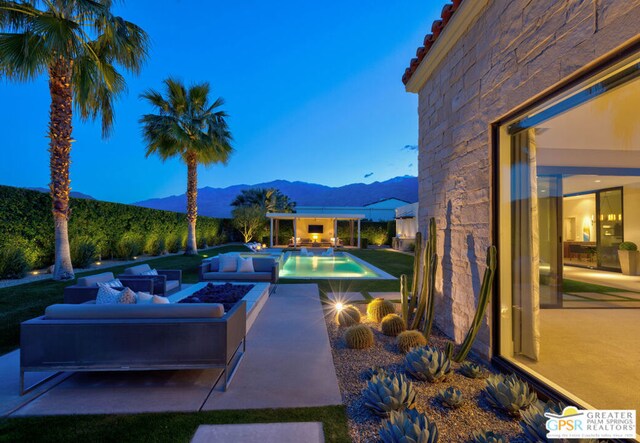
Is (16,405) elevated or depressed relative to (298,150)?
depressed

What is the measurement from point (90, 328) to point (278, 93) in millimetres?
43703

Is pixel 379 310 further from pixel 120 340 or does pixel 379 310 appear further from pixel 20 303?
pixel 20 303

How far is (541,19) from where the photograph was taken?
2736 millimetres

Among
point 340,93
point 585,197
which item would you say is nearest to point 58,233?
point 585,197

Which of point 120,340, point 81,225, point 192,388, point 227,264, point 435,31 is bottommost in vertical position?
point 192,388

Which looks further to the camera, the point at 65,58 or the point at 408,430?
the point at 65,58

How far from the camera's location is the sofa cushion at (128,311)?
310 cm

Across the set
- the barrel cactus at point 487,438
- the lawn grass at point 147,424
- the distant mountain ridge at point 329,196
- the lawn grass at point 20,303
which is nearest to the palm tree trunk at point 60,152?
the lawn grass at point 20,303

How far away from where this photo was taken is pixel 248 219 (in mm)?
27094

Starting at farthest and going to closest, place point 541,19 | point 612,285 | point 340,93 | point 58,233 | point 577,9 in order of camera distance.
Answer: point 340,93 → point 58,233 → point 612,285 → point 541,19 → point 577,9

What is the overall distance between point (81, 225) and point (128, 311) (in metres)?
11.6

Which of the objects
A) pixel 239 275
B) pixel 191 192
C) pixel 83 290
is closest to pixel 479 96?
pixel 83 290

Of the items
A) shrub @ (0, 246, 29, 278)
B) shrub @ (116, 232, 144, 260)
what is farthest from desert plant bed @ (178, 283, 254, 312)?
shrub @ (116, 232, 144, 260)

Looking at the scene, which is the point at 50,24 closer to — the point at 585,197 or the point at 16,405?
the point at 16,405
